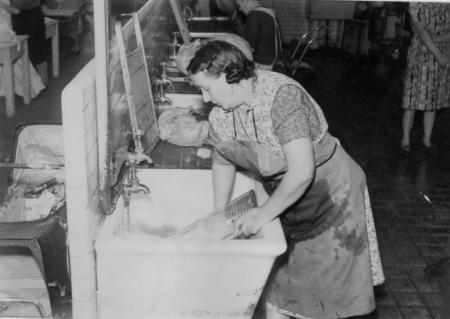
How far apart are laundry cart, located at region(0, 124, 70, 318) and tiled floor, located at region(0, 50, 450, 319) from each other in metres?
0.56

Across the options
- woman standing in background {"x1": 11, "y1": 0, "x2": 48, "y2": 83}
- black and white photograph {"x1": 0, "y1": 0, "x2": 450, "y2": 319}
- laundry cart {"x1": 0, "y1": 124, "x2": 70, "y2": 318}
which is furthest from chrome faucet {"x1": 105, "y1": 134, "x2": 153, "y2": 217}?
woman standing in background {"x1": 11, "y1": 0, "x2": 48, "y2": 83}

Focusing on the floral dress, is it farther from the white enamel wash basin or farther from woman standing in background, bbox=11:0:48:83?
woman standing in background, bbox=11:0:48:83

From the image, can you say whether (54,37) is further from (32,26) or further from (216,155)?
(216,155)

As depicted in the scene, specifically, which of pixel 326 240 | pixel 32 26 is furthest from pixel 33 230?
pixel 32 26

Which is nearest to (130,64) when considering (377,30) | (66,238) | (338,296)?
(66,238)

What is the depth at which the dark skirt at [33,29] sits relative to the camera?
25.2ft

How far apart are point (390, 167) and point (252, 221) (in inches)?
159

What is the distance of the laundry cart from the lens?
6.75 feet

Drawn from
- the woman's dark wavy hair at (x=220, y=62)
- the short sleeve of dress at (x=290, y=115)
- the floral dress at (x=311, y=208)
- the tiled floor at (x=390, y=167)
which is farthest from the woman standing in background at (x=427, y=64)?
the woman's dark wavy hair at (x=220, y=62)

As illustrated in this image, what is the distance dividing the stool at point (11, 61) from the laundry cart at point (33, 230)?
4.05 metres

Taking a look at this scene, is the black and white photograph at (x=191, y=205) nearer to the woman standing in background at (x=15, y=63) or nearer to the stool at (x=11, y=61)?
the stool at (x=11, y=61)

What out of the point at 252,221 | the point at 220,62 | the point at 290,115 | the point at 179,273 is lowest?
the point at 179,273

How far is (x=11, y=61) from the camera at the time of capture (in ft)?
22.1

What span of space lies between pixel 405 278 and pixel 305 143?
7.09ft
